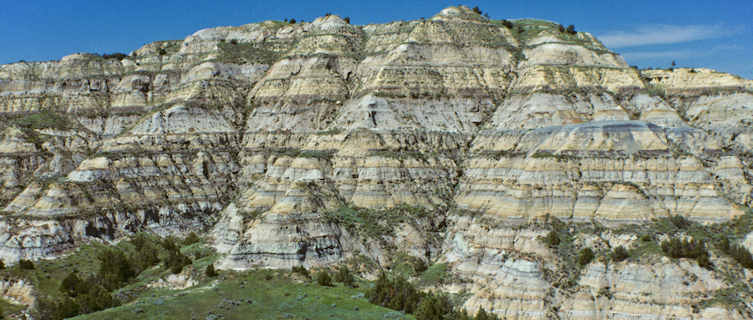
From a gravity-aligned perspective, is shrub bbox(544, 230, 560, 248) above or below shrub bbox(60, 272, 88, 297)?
above

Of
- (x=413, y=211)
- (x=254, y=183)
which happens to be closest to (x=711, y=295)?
(x=413, y=211)

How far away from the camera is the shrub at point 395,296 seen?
1660 inches

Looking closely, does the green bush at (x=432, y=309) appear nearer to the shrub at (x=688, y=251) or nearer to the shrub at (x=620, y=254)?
the shrub at (x=620, y=254)

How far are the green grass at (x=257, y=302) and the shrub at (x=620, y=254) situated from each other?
58.4 feet

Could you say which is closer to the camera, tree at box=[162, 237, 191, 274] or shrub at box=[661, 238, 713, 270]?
shrub at box=[661, 238, 713, 270]

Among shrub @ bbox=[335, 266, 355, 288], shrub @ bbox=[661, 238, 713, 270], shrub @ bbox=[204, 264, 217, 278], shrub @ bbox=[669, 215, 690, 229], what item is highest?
shrub @ bbox=[669, 215, 690, 229]

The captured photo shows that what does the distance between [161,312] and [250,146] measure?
129 ft

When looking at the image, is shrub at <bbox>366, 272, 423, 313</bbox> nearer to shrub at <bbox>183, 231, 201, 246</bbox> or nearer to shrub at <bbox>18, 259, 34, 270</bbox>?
shrub at <bbox>183, 231, 201, 246</bbox>

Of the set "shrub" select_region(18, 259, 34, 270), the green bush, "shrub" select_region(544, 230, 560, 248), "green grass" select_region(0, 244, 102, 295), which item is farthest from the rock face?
"shrub" select_region(18, 259, 34, 270)

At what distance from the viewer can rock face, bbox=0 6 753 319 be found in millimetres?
45781

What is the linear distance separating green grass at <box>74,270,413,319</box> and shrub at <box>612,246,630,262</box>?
58.4ft

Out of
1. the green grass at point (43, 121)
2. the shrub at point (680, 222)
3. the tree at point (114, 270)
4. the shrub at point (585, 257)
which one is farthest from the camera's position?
the green grass at point (43, 121)

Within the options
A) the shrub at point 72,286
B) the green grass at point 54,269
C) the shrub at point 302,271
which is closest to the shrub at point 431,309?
the shrub at point 302,271

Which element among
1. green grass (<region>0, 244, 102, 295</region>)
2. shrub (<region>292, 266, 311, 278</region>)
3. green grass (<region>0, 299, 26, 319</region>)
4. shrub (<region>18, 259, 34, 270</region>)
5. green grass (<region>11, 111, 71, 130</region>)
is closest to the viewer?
green grass (<region>0, 299, 26, 319</region>)
